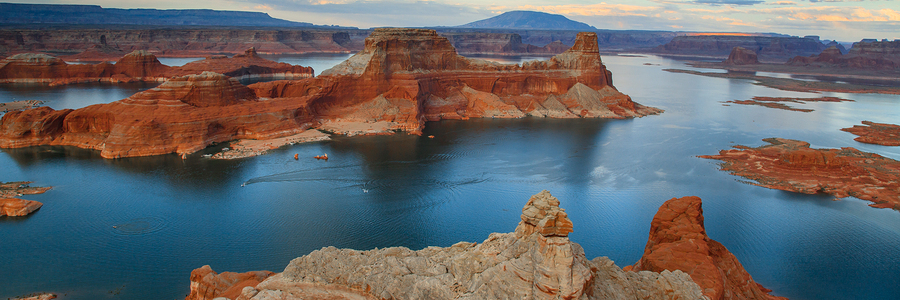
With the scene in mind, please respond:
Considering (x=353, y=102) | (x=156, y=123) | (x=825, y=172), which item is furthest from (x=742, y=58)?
(x=156, y=123)

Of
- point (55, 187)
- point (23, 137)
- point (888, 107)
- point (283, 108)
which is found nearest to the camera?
point (55, 187)

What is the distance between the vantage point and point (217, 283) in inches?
578

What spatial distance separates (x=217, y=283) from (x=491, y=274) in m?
8.26

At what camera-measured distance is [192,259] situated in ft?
68.2

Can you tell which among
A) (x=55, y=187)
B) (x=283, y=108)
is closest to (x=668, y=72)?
(x=283, y=108)

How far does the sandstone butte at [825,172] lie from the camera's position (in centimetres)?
3127

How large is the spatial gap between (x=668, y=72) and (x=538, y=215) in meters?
131

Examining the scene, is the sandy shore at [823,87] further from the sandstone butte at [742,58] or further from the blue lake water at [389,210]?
the blue lake water at [389,210]

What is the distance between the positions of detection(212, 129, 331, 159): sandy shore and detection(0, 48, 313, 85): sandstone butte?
4625cm

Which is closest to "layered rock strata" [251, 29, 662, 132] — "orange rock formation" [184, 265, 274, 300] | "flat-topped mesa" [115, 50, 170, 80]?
"orange rock formation" [184, 265, 274, 300]

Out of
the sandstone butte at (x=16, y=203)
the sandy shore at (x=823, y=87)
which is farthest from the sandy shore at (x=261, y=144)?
the sandy shore at (x=823, y=87)

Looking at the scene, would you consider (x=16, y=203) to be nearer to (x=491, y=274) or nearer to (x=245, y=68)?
(x=491, y=274)

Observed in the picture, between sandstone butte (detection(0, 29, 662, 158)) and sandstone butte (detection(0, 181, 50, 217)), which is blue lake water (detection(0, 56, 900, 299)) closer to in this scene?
sandstone butte (detection(0, 181, 50, 217))

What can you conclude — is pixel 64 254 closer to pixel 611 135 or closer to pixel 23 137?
pixel 23 137
